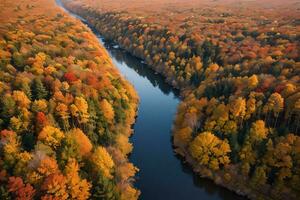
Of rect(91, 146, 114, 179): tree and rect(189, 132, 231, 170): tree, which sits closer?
rect(91, 146, 114, 179): tree

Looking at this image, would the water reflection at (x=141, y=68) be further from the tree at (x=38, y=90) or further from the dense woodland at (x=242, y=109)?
the tree at (x=38, y=90)

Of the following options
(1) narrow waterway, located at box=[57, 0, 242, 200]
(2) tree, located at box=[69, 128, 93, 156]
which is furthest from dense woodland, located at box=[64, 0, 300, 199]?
(2) tree, located at box=[69, 128, 93, 156]

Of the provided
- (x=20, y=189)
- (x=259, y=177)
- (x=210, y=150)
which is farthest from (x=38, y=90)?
(x=259, y=177)

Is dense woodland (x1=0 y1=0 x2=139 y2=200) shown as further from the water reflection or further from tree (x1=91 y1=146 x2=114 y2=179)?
the water reflection

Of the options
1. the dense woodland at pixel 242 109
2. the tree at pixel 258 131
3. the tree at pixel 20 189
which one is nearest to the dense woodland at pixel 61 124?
the tree at pixel 20 189

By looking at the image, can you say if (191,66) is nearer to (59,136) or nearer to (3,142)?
(59,136)
